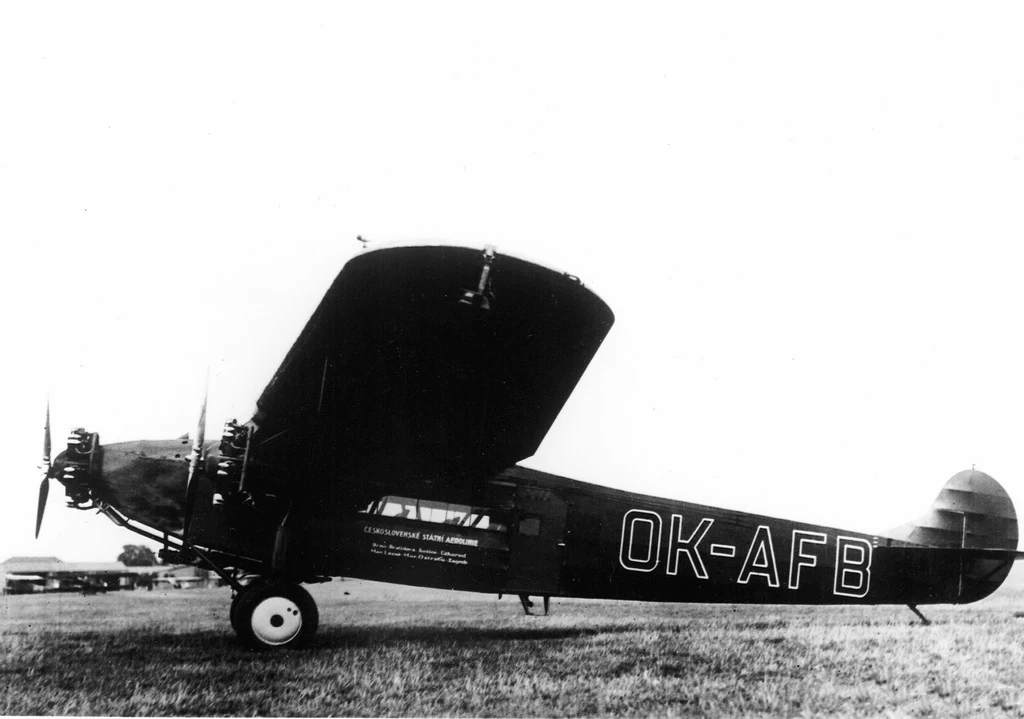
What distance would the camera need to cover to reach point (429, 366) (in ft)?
16.8

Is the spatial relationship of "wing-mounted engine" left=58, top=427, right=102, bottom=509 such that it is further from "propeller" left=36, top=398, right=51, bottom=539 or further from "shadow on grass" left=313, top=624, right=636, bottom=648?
"shadow on grass" left=313, top=624, right=636, bottom=648

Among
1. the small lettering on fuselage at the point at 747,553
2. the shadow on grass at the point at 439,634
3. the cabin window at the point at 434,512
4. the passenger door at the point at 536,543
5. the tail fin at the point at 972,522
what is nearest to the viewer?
the shadow on grass at the point at 439,634

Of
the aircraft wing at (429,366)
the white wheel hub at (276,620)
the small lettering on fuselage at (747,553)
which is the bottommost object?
the white wheel hub at (276,620)

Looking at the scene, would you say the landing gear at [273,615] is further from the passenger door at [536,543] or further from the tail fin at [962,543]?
the tail fin at [962,543]

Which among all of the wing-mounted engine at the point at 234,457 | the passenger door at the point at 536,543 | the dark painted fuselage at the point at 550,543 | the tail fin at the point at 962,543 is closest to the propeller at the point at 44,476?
the dark painted fuselage at the point at 550,543

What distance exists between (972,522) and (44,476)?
848 centimetres

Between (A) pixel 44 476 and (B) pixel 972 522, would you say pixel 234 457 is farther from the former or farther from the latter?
(B) pixel 972 522

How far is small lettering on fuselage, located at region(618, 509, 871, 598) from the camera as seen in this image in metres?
6.57

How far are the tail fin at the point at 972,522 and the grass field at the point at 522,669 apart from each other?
757 millimetres

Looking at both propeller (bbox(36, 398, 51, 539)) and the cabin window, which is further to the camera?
the cabin window

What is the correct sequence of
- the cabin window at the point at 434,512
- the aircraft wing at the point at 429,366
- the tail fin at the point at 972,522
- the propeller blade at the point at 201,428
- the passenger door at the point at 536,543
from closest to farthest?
1. the aircraft wing at the point at 429,366
2. the propeller blade at the point at 201,428
3. the cabin window at the point at 434,512
4. the passenger door at the point at 536,543
5. the tail fin at the point at 972,522

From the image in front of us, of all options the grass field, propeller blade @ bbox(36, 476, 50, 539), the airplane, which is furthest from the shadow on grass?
propeller blade @ bbox(36, 476, 50, 539)

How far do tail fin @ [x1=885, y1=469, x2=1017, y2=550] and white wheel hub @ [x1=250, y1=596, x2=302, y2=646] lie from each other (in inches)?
223

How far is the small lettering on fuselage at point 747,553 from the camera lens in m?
6.57
